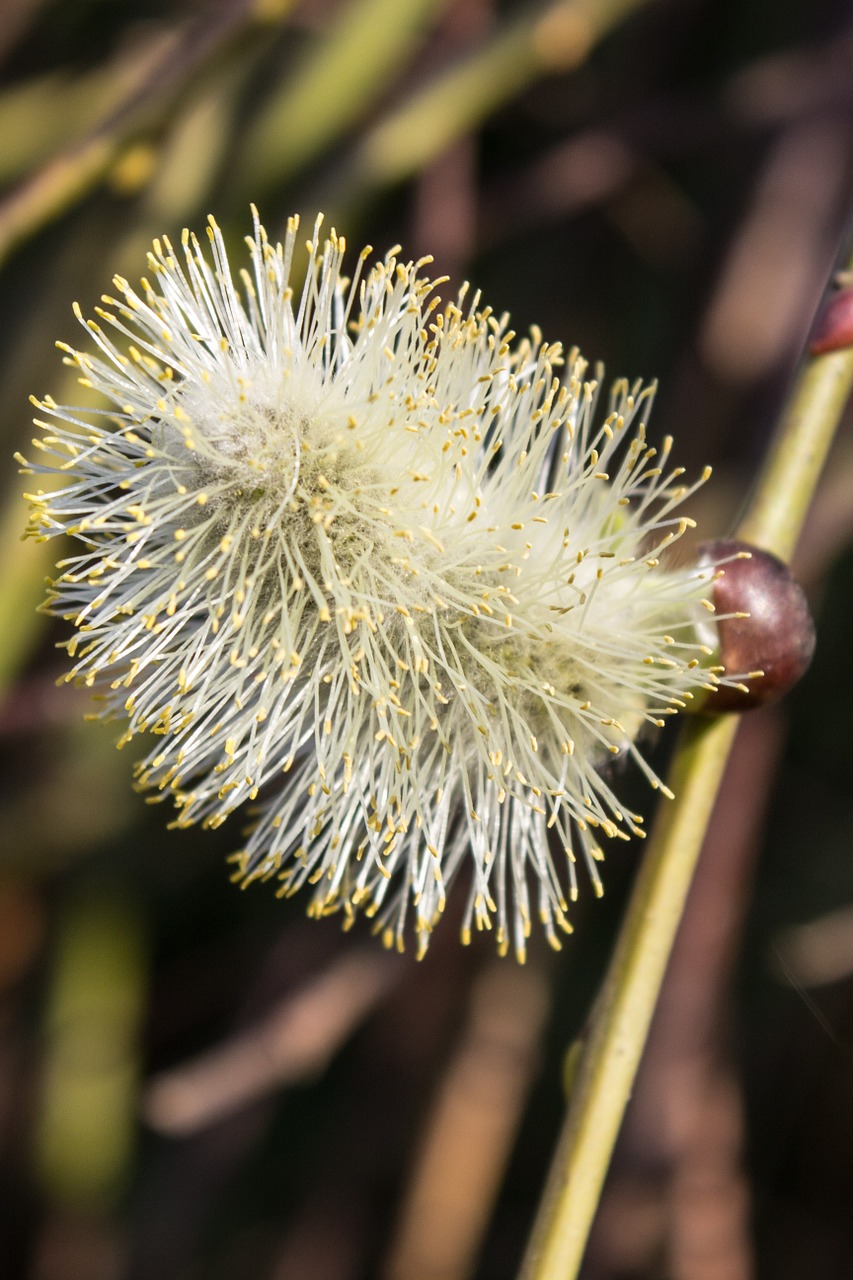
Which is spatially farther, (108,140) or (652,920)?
(108,140)

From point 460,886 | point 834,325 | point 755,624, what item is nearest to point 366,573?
point 755,624

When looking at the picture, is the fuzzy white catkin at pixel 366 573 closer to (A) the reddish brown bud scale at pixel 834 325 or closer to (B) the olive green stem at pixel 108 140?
(A) the reddish brown bud scale at pixel 834 325

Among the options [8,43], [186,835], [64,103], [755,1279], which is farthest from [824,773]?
[8,43]

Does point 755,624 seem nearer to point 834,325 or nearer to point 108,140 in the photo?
point 834,325

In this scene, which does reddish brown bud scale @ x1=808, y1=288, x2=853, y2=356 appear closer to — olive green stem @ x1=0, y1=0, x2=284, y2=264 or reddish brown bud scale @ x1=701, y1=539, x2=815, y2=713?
reddish brown bud scale @ x1=701, y1=539, x2=815, y2=713

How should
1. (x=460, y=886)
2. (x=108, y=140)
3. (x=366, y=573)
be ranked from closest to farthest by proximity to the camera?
(x=366, y=573), (x=108, y=140), (x=460, y=886)
